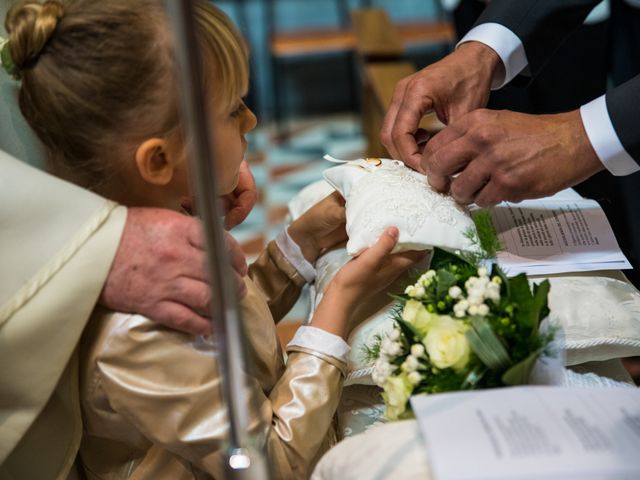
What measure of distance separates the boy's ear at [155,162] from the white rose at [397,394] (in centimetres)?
42

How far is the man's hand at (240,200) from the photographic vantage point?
1537 millimetres

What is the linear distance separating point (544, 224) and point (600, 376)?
29 cm

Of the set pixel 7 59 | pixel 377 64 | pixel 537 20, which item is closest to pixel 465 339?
pixel 7 59

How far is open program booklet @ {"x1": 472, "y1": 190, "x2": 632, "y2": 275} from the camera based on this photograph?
140cm

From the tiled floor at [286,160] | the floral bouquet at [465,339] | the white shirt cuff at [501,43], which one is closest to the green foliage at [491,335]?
the floral bouquet at [465,339]

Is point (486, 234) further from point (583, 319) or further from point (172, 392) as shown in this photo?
point (172, 392)

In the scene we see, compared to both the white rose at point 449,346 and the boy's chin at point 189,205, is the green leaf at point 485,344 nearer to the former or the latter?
the white rose at point 449,346

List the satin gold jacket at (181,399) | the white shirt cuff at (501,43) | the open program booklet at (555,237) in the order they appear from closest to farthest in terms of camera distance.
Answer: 1. the satin gold jacket at (181,399)
2. the open program booklet at (555,237)
3. the white shirt cuff at (501,43)

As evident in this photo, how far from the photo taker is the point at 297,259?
65.2 inches

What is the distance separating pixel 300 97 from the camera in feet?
19.2

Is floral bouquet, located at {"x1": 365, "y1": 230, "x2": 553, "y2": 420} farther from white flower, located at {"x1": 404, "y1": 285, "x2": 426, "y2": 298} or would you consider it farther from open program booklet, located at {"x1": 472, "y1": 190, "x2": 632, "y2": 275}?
open program booklet, located at {"x1": 472, "y1": 190, "x2": 632, "y2": 275}

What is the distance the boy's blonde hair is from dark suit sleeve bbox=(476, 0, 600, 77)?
78 cm

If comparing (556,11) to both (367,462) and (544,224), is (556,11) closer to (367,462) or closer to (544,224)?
(544,224)

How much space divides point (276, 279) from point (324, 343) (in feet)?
1.40
